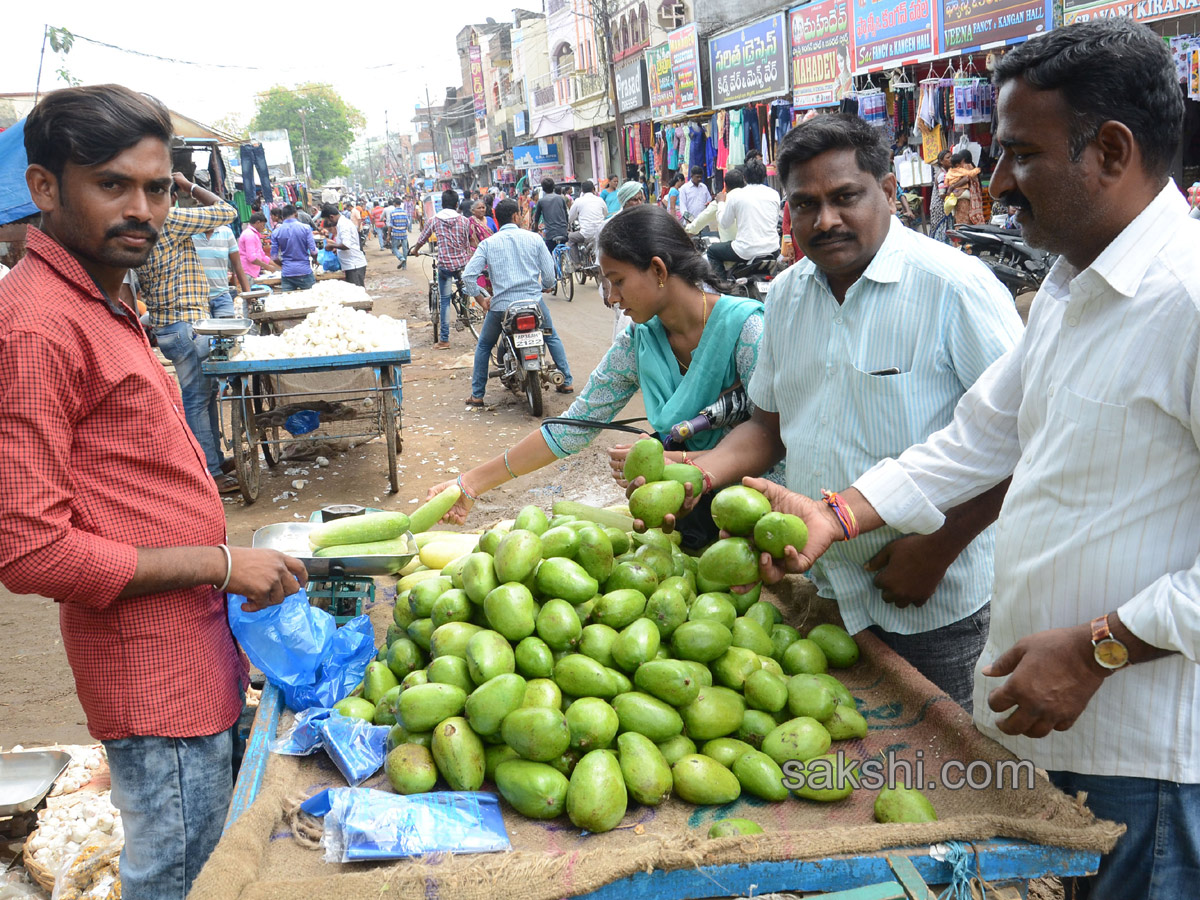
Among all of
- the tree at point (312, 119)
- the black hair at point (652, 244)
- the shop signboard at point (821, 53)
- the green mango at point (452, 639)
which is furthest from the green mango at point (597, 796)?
the tree at point (312, 119)

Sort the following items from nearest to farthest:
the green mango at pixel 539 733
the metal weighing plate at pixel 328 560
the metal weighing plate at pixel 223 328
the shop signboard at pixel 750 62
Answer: the green mango at pixel 539 733
the metal weighing plate at pixel 328 560
the metal weighing plate at pixel 223 328
the shop signboard at pixel 750 62

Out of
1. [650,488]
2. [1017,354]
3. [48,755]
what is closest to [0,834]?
[48,755]

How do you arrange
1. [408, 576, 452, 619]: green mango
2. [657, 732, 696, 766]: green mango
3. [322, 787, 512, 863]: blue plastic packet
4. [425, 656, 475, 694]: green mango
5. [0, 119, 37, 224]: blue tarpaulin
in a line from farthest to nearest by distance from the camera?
[0, 119, 37, 224]: blue tarpaulin, [408, 576, 452, 619]: green mango, [425, 656, 475, 694]: green mango, [657, 732, 696, 766]: green mango, [322, 787, 512, 863]: blue plastic packet

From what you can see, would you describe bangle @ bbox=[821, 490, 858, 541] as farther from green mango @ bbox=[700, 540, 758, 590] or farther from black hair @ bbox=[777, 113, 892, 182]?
black hair @ bbox=[777, 113, 892, 182]

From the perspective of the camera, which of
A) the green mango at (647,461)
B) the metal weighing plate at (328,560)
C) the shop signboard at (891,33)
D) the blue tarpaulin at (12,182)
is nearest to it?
the green mango at (647,461)

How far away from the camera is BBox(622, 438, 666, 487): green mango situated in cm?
241

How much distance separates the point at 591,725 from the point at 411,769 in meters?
0.38

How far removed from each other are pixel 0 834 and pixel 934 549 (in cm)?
335

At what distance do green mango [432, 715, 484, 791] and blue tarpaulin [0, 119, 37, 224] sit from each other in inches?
196

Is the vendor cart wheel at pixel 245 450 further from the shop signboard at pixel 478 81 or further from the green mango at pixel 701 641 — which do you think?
the shop signboard at pixel 478 81

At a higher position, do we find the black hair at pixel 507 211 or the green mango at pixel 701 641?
the black hair at pixel 507 211

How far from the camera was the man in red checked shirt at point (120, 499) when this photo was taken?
5.62ft

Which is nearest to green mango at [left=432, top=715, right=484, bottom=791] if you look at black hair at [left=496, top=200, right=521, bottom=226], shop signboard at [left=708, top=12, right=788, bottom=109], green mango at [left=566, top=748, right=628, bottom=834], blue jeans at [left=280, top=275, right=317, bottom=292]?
green mango at [left=566, top=748, right=628, bottom=834]

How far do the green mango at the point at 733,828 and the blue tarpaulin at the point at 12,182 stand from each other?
549 cm
